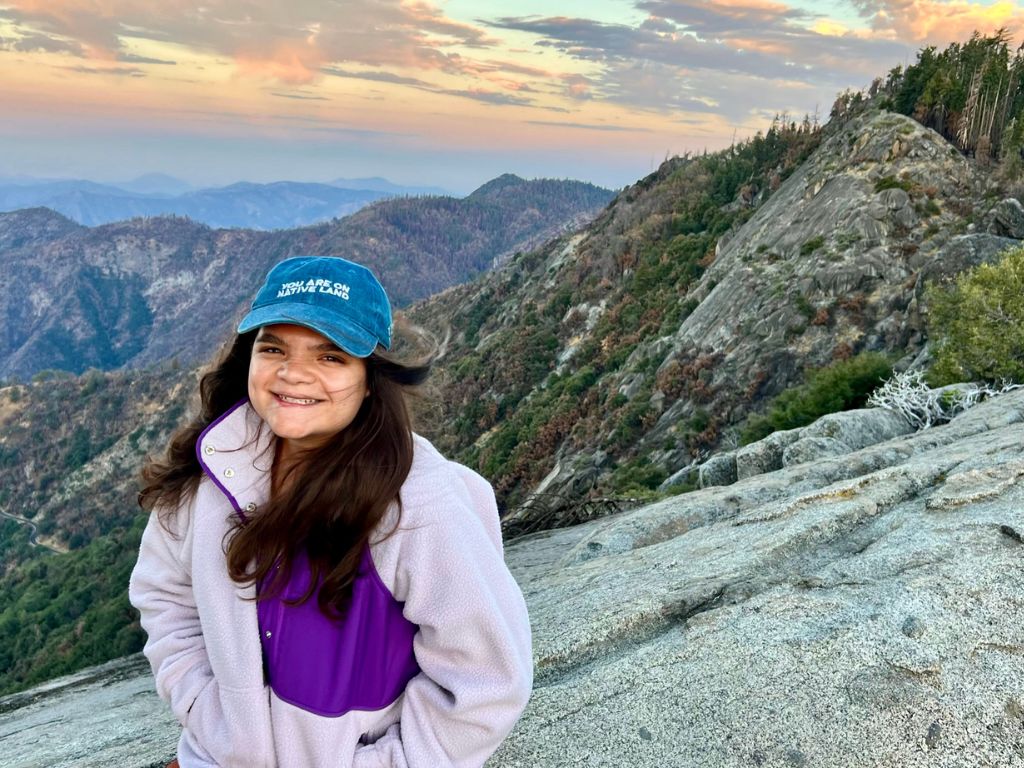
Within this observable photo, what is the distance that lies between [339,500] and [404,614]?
1.57 ft

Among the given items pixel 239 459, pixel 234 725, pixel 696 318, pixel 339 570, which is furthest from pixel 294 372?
pixel 696 318

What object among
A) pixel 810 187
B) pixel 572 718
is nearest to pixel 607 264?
pixel 810 187

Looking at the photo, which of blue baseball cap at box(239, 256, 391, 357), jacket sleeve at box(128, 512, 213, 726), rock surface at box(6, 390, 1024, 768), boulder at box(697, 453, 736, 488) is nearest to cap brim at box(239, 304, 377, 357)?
blue baseball cap at box(239, 256, 391, 357)

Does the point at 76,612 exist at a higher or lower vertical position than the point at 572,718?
lower

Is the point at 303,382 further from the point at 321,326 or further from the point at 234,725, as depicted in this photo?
the point at 234,725

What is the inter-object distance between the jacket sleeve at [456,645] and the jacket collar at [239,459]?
708 mm

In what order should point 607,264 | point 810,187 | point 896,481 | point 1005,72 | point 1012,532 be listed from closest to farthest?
point 1012,532 < point 896,481 < point 810,187 < point 1005,72 < point 607,264

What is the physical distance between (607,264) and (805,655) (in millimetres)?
52991

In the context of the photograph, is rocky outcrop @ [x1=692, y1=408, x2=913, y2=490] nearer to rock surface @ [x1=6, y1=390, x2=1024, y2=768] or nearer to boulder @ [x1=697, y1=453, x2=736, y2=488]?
boulder @ [x1=697, y1=453, x2=736, y2=488]

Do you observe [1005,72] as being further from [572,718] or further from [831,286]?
[572,718]

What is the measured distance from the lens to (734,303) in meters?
29.5

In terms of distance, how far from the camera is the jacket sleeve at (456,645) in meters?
2.35

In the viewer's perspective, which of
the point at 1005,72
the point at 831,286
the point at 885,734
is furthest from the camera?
the point at 1005,72

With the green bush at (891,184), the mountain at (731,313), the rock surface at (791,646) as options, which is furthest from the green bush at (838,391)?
the green bush at (891,184)
